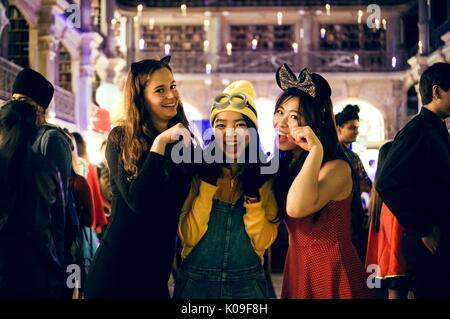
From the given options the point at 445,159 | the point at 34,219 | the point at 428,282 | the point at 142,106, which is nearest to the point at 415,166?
the point at 445,159

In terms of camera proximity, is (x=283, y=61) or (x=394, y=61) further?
(x=283, y=61)

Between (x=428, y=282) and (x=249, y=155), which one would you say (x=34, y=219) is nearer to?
(x=249, y=155)

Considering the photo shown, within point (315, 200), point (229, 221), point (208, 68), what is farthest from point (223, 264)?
point (208, 68)

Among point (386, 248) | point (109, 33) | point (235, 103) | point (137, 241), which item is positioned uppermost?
point (109, 33)

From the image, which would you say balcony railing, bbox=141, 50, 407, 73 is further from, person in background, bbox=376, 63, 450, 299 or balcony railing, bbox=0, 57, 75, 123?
person in background, bbox=376, 63, 450, 299

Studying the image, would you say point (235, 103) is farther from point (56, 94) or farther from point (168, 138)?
point (56, 94)

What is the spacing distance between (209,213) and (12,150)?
1352 millimetres

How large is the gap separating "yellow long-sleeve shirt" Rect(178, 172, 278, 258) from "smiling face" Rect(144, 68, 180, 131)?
1.26ft

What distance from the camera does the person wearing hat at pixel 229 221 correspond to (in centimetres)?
251

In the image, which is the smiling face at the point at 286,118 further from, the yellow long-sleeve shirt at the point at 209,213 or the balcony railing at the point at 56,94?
the balcony railing at the point at 56,94

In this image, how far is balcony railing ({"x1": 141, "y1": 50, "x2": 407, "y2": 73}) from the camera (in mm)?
21266

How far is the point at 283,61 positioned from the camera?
21.5 metres

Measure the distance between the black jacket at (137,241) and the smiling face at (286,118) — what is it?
0.49 meters

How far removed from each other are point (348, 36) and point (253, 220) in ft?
68.5
